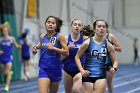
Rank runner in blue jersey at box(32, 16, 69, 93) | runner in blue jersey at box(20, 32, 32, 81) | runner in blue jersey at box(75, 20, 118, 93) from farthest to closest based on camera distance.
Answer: runner in blue jersey at box(20, 32, 32, 81) → runner in blue jersey at box(32, 16, 69, 93) → runner in blue jersey at box(75, 20, 118, 93)

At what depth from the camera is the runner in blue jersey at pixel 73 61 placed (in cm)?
976

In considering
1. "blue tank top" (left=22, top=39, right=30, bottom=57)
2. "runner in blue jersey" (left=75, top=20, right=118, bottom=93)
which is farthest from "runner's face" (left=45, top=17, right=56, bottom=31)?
"blue tank top" (left=22, top=39, right=30, bottom=57)

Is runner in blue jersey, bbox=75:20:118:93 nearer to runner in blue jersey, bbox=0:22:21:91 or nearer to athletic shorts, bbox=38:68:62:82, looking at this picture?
athletic shorts, bbox=38:68:62:82

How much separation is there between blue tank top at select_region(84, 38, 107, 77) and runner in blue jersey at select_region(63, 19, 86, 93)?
1282 mm

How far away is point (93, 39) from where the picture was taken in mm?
8523

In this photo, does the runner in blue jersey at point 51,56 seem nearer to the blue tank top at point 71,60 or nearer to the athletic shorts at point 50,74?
the athletic shorts at point 50,74

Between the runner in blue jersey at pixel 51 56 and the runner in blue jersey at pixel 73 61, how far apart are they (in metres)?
0.99

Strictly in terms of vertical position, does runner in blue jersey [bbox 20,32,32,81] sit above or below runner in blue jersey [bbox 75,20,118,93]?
below

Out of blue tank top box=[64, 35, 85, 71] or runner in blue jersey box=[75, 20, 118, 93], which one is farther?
blue tank top box=[64, 35, 85, 71]

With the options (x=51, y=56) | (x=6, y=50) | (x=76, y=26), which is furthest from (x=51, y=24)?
(x=6, y=50)

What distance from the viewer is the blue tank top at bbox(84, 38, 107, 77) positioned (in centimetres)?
843

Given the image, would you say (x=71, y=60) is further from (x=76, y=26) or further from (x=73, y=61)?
(x=76, y=26)

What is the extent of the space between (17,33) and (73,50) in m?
12.1

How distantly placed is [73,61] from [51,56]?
1.29m
